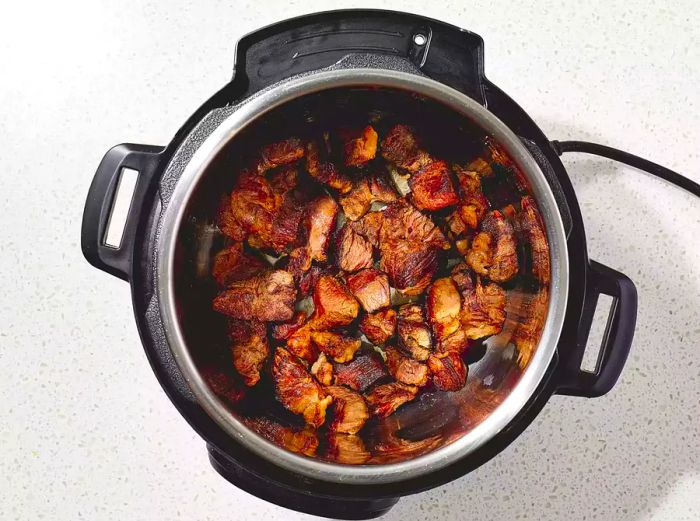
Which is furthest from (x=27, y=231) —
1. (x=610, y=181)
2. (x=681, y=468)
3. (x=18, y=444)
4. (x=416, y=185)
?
(x=681, y=468)

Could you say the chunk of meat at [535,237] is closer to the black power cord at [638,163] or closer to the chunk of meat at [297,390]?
the black power cord at [638,163]

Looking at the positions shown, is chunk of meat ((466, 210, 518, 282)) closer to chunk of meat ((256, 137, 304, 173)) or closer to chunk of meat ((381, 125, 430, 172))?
chunk of meat ((381, 125, 430, 172))

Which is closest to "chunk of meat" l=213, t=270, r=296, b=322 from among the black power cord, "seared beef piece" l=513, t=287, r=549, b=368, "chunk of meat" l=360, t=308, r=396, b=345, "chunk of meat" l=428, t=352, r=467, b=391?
"chunk of meat" l=360, t=308, r=396, b=345

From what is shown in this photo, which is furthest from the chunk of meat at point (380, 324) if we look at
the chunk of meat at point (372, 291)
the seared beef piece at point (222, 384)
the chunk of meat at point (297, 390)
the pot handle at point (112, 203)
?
the pot handle at point (112, 203)

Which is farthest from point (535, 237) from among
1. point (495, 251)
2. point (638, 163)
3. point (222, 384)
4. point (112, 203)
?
point (112, 203)

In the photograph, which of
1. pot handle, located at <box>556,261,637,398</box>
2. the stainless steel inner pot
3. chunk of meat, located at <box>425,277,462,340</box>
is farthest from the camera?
chunk of meat, located at <box>425,277,462,340</box>
